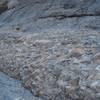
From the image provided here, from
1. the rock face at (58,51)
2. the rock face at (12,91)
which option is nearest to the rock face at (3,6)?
the rock face at (58,51)

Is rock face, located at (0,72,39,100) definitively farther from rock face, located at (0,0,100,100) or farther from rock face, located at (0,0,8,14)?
rock face, located at (0,0,8,14)

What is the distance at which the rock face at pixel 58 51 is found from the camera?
5343 millimetres

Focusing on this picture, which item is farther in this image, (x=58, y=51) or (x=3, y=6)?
(x=3, y=6)

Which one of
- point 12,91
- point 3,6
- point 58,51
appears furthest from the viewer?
point 3,6

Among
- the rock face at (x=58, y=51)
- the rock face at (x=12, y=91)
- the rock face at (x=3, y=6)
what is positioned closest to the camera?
the rock face at (x=58, y=51)

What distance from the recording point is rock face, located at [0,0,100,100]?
17.5 ft

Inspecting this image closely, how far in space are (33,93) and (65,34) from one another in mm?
2336

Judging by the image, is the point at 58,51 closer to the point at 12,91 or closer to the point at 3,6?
the point at 12,91

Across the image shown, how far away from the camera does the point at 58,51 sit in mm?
6703

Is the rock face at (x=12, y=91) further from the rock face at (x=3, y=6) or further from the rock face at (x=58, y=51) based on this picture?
the rock face at (x=3, y=6)

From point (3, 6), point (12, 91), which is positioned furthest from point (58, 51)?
point (3, 6)

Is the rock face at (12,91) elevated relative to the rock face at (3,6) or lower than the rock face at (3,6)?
elevated

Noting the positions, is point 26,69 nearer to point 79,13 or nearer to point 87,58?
point 87,58

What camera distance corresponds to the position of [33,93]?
6082 mm
